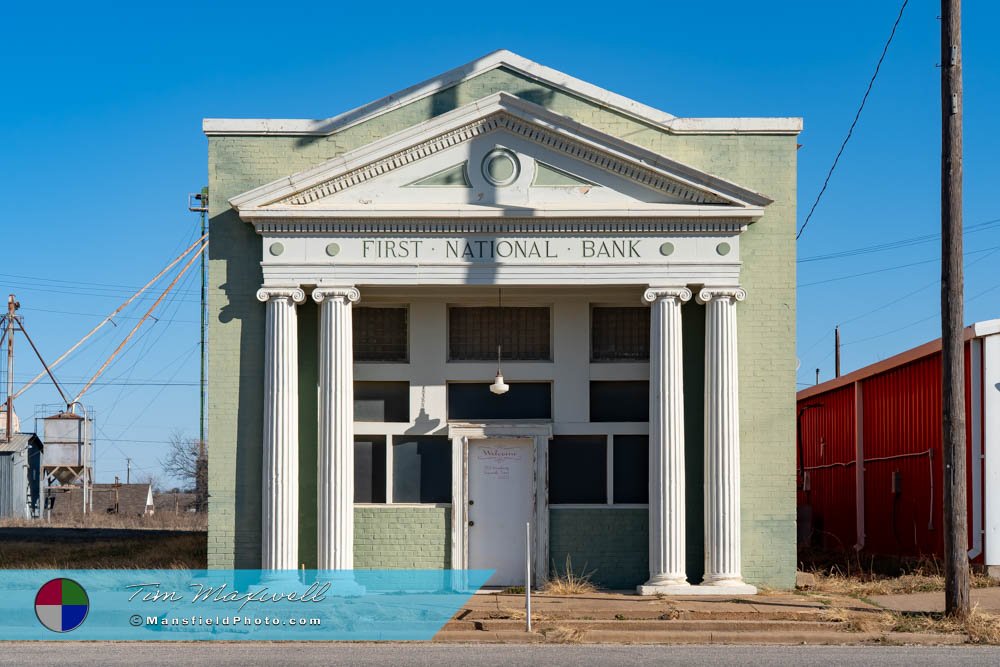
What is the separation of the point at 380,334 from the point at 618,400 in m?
3.67

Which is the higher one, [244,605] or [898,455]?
[898,455]

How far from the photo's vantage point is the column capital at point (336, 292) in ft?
55.7

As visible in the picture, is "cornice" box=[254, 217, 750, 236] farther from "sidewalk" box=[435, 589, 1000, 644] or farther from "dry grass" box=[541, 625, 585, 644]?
"dry grass" box=[541, 625, 585, 644]

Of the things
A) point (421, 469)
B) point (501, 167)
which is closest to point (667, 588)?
point (421, 469)

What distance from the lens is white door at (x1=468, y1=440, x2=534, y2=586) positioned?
17.7 metres

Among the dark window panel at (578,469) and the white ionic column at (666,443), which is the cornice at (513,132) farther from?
the dark window panel at (578,469)

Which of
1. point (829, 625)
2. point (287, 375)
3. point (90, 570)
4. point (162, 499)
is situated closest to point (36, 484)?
point (162, 499)

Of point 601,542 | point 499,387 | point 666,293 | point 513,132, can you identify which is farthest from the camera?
point 601,542

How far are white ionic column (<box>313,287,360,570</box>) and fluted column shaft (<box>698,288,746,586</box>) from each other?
493 centimetres

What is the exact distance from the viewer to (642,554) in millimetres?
17594

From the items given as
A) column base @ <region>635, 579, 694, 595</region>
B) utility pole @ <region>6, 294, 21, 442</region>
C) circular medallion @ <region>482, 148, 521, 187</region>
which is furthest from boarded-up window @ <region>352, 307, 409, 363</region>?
utility pole @ <region>6, 294, 21, 442</region>

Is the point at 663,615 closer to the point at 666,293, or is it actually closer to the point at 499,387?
the point at 499,387

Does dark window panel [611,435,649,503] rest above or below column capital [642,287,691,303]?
below

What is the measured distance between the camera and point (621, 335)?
18.2 meters
